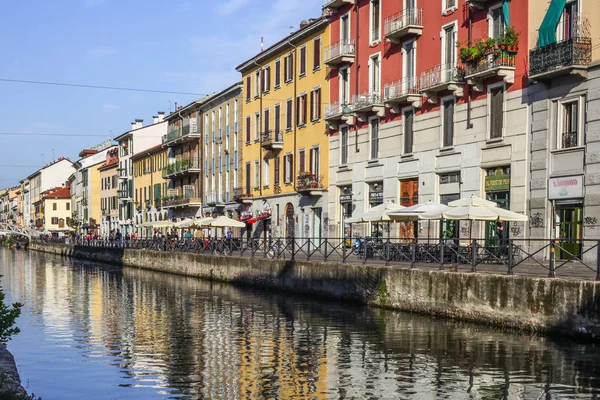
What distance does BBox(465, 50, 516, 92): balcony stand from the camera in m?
30.9

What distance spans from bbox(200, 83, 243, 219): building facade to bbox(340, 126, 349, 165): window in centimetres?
1598

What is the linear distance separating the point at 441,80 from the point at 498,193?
568 cm

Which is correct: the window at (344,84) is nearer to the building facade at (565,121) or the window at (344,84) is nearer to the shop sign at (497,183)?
the shop sign at (497,183)

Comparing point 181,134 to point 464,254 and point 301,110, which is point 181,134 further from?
point 464,254

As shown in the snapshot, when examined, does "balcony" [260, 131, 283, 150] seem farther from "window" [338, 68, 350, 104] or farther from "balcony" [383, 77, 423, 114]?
"balcony" [383, 77, 423, 114]

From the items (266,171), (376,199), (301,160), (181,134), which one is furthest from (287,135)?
(181,134)

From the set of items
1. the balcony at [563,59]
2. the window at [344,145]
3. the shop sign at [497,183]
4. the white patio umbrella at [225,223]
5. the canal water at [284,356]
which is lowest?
the canal water at [284,356]

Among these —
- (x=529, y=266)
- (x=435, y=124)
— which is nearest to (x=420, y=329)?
(x=529, y=266)

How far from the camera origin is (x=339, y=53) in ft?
143

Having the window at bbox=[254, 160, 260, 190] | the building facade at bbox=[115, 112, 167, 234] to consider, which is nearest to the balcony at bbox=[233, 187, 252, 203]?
the window at bbox=[254, 160, 260, 190]

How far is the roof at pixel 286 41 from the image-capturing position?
46612 mm

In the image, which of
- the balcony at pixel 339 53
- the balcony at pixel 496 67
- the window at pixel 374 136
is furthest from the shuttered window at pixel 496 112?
the balcony at pixel 339 53

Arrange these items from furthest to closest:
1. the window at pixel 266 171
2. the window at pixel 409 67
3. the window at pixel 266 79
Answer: the window at pixel 266 171 < the window at pixel 266 79 < the window at pixel 409 67

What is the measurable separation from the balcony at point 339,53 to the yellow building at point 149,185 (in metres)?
38.1
